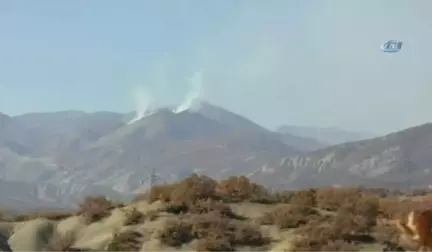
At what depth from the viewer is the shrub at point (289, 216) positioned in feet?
95.1

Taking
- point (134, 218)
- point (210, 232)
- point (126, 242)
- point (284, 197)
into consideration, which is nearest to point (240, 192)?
point (284, 197)

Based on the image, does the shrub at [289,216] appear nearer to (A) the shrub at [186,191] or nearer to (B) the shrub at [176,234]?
(B) the shrub at [176,234]

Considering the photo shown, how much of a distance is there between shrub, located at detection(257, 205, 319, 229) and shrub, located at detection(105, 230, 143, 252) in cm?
497

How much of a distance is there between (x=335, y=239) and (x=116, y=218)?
420 inches

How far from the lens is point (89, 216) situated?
3378cm

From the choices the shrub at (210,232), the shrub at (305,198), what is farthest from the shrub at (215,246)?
the shrub at (305,198)

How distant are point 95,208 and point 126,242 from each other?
594 cm

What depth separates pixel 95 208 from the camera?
111 feet

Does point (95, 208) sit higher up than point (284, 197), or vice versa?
point (284, 197)

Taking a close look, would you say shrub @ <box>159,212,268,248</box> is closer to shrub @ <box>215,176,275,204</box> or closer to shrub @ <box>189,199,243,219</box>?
shrub @ <box>189,199,243,219</box>

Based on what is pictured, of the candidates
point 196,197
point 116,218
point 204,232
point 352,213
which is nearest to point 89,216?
point 116,218

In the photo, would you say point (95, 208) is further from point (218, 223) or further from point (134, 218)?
point (218, 223)

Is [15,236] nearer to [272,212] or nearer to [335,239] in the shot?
[272,212]

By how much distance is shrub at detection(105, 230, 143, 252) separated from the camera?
28.1m
